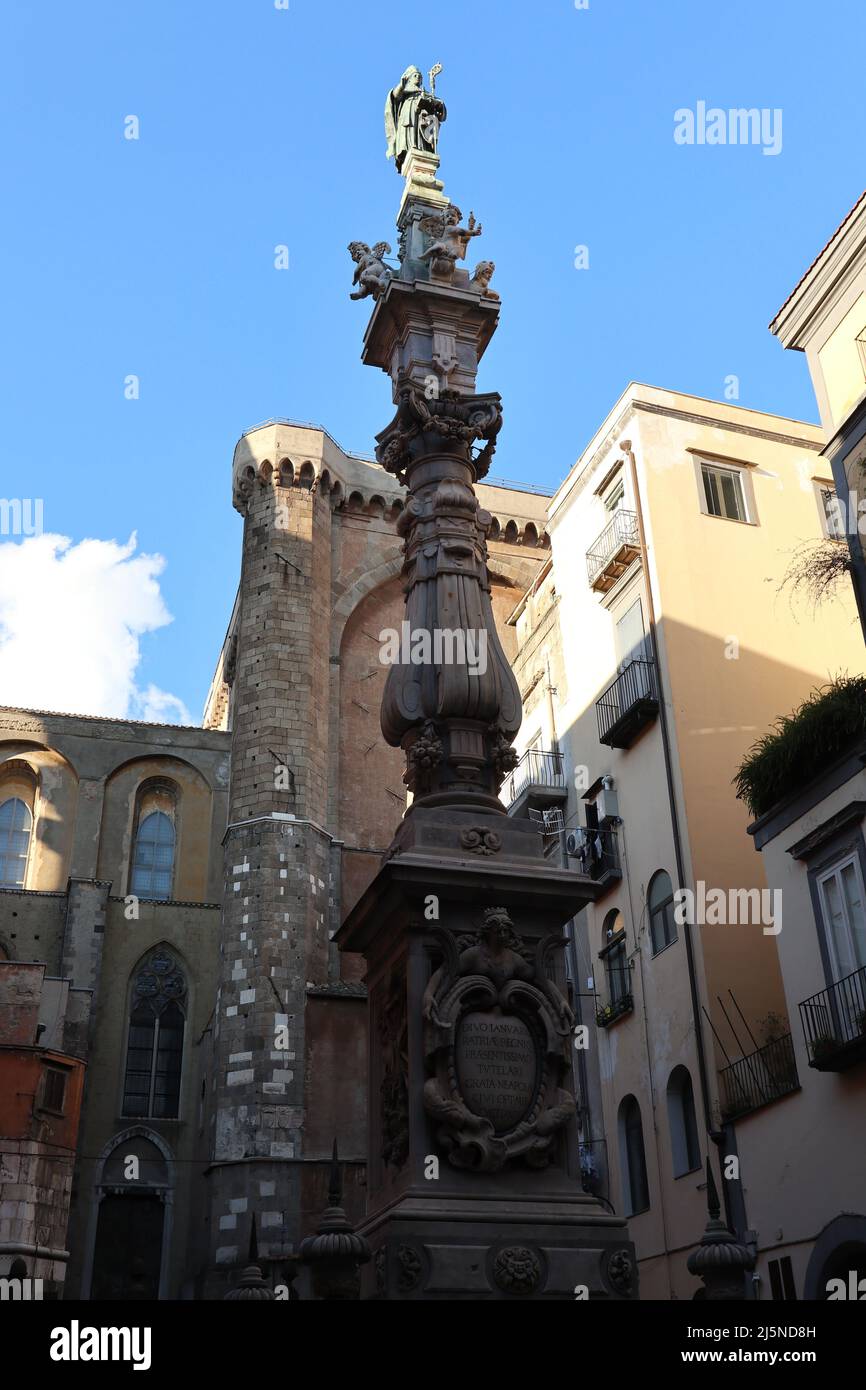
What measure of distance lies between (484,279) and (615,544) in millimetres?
13725

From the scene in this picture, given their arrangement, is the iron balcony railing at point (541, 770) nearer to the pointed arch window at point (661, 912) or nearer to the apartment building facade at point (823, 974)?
the pointed arch window at point (661, 912)

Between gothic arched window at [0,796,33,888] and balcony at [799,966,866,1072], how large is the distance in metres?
25.0

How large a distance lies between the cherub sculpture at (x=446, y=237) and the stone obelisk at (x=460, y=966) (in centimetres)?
84

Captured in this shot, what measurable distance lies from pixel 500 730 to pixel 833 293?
13.3 m

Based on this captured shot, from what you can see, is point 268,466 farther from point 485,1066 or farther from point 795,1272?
point 485,1066

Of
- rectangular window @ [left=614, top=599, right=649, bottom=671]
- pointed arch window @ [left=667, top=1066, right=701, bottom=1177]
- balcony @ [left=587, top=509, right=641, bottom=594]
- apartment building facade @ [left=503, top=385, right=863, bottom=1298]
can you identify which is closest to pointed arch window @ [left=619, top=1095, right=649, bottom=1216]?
apartment building facade @ [left=503, top=385, right=863, bottom=1298]

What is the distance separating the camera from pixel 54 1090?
26.5 metres

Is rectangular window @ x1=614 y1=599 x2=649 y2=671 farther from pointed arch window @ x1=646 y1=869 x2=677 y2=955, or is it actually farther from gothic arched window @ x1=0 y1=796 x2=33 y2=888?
gothic arched window @ x1=0 y1=796 x2=33 y2=888

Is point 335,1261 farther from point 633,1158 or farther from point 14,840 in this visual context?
point 14,840

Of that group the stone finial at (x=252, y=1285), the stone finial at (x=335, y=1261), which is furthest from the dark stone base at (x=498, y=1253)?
the stone finial at (x=252, y=1285)

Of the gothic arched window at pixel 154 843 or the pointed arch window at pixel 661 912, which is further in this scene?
the gothic arched window at pixel 154 843

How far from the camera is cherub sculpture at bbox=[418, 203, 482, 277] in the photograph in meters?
11.0

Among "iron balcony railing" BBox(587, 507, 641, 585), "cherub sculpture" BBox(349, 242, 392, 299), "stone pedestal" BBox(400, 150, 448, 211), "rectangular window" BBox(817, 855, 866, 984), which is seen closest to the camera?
"cherub sculpture" BBox(349, 242, 392, 299)

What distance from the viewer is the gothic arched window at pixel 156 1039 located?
32.9 metres
